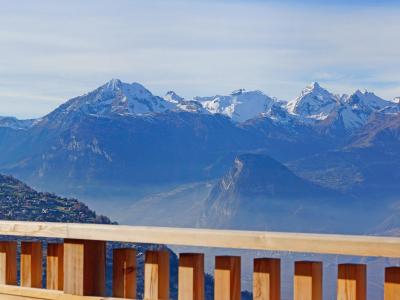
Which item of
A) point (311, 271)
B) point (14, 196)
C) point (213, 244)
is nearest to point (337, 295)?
point (311, 271)

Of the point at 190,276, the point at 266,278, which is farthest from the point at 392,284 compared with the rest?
the point at 190,276

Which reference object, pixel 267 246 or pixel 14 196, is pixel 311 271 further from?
pixel 14 196

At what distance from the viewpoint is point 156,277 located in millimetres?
3119

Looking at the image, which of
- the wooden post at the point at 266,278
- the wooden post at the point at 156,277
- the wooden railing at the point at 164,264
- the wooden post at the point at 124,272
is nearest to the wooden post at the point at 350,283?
the wooden railing at the point at 164,264

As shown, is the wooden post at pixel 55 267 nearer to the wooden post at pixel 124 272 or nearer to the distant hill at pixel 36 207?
the wooden post at pixel 124 272

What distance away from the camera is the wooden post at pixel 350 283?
272cm

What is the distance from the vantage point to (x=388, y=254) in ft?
8.53

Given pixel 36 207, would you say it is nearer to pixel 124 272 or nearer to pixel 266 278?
pixel 124 272

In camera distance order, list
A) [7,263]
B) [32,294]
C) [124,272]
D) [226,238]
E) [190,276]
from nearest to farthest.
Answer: [226,238] < [190,276] < [124,272] < [32,294] < [7,263]

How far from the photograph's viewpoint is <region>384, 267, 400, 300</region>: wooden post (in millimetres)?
2635

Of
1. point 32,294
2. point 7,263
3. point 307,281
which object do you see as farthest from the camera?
point 7,263

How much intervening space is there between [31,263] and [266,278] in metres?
1.02

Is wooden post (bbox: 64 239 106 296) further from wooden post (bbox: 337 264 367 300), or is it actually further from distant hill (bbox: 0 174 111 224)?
distant hill (bbox: 0 174 111 224)

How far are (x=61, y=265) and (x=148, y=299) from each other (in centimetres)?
52
